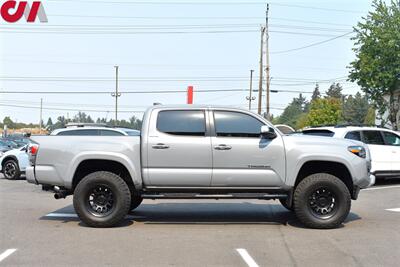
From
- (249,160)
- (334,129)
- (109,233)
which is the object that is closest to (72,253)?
(109,233)

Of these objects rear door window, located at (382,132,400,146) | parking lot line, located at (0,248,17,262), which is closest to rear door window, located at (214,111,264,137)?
parking lot line, located at (0,248,17,262)

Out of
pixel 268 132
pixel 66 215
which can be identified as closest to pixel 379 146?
pixel 268 132

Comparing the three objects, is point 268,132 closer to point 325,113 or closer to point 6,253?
point 6,253

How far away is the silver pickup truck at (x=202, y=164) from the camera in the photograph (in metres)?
8.12

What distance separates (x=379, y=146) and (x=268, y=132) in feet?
24.2

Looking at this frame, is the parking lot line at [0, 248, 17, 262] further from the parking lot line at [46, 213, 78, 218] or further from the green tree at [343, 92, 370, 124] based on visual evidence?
the green tree at [343, 92, 370, 124]

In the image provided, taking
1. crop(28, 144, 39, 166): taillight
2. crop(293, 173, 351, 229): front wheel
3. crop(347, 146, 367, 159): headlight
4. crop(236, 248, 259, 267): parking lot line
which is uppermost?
crop(347, 146, 367, 159): headlight

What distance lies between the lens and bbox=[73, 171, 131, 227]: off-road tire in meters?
8.11

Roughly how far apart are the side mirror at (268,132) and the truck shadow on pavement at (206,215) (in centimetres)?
160

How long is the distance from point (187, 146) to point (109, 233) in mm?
1844

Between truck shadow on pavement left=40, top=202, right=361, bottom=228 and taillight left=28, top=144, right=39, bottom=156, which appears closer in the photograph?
taillight left=28, top=144, right=39, bottom=156

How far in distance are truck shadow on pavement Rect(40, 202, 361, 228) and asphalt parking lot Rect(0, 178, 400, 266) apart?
18mm

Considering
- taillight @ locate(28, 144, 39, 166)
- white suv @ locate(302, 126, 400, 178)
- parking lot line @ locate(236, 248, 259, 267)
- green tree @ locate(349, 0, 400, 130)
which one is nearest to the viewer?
parking lot line @ locate(236, 248, 259, 267)

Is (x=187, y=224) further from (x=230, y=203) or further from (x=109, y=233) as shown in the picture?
(x=230, y=203)
